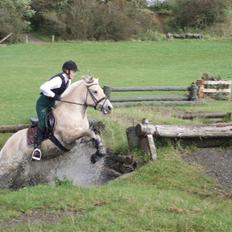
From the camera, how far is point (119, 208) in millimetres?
8586

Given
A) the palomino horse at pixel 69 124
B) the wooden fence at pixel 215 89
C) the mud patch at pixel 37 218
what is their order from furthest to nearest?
1. the wooden fence at pixel 215 89
2. the palomino horse at pixel 69 124
3. the mud patch at pixel 37 218

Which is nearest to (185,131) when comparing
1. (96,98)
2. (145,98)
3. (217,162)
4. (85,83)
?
(217,162)

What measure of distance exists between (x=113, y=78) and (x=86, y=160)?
19040mm

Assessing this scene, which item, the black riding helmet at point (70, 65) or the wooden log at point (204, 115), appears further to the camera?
the wooden log at point (204, 115)

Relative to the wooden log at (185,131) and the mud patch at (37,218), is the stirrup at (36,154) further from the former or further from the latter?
the mud patch at (37,218)

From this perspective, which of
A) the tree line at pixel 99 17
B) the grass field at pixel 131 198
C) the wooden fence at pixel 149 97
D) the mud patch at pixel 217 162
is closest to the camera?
the grass field at pixel 131 198

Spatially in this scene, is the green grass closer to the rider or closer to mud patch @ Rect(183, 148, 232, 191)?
the rider

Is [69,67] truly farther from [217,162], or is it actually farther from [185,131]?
[217,162]

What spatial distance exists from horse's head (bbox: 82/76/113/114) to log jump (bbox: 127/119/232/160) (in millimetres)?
1091

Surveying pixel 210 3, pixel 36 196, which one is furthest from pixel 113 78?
pixel 210 3

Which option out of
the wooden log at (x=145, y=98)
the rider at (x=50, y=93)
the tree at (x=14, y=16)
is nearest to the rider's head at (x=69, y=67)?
the rider at (x=50, y=93)

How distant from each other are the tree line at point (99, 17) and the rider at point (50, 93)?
1731 inches

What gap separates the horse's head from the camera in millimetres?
11930

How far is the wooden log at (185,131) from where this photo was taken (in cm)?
1273
